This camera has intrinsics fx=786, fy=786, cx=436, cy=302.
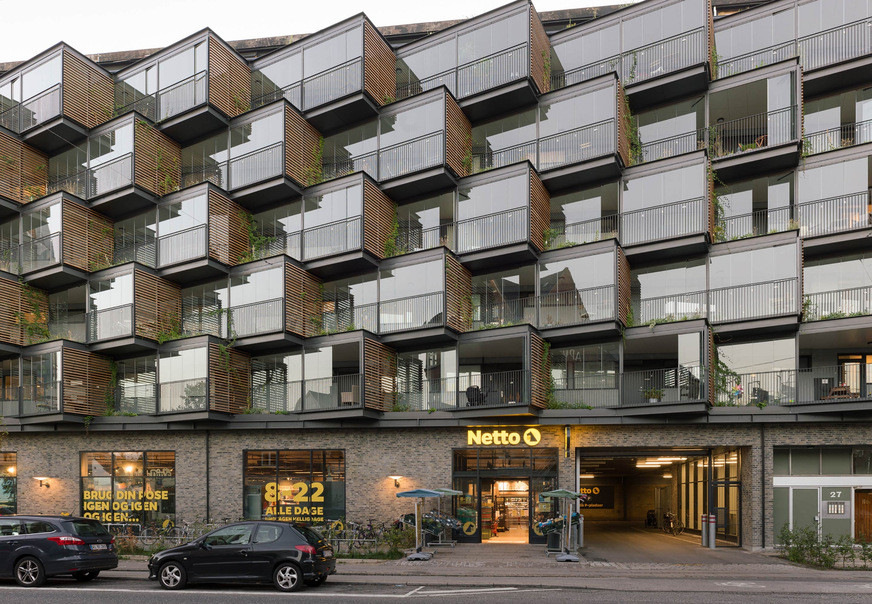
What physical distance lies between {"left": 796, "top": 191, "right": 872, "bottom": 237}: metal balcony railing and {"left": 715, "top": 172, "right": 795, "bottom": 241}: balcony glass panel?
1.56 feet

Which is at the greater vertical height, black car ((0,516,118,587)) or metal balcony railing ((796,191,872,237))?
metal balcony railing ((796,191,872,237))

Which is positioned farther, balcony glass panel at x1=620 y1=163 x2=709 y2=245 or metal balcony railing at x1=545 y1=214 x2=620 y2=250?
metal balcony railing at x1=545 y1=214 x2=620 y2=250

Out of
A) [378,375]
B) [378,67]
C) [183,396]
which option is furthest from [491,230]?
[183,396]

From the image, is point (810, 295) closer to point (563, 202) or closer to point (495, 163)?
point (563, 202)

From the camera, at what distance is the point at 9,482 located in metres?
32.5

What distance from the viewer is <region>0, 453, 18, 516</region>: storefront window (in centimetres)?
3231

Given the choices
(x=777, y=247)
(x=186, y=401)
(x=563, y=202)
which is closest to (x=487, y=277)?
(x=563, y=202)

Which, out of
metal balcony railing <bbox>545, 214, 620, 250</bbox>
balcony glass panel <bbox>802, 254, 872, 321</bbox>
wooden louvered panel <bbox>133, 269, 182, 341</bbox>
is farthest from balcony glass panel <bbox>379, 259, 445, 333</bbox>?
balcony glass panel <bbox>802, 254, 872, 321</bbox>

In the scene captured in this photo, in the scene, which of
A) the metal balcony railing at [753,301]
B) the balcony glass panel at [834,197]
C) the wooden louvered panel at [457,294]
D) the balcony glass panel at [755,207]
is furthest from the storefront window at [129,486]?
the balcony glass panel at [834,197]

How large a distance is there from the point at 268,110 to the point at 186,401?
11.7 meters

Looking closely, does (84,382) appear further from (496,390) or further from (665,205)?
(665,205)

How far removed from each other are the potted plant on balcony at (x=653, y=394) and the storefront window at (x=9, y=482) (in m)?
25.3

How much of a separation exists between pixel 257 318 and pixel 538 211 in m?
11.3

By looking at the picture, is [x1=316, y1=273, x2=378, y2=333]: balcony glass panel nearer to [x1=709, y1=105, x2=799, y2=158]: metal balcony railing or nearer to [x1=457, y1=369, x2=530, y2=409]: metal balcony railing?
[x1=457, y1=369, x2=530, y2=409]: metal balcony railing
